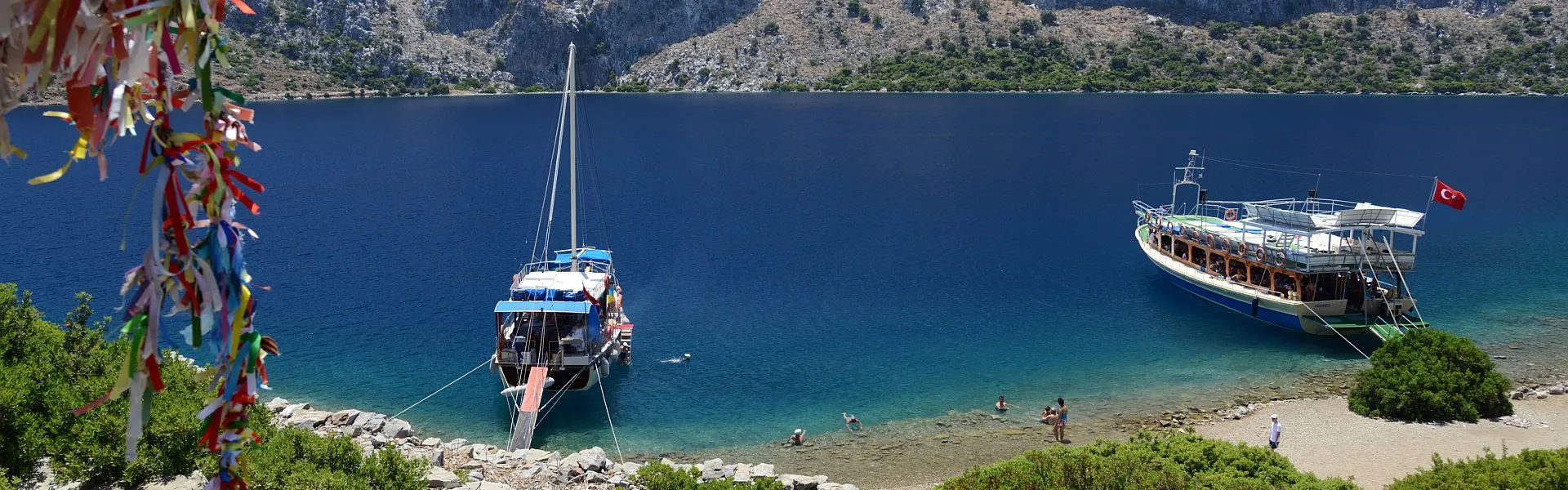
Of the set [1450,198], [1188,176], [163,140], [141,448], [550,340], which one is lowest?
[550,340]

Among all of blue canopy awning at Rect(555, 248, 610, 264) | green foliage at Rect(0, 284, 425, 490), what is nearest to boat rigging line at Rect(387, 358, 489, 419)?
blue canopy awning at Rect(555, 248, 610, 264)

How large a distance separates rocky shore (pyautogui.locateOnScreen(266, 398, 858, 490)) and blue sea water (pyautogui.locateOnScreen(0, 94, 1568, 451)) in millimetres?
3508

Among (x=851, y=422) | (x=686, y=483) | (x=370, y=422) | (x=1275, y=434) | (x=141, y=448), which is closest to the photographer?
(x=141, y=448)

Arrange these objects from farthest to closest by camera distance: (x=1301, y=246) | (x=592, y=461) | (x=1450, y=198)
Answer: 1. (x=1301, y=246)
2. (x=1450, y=198)
3. (x=592, y=461)

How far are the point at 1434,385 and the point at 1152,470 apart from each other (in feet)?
59.3

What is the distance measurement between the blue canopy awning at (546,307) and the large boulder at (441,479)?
12.3 metres

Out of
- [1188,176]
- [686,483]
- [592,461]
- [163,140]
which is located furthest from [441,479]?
[1188,176]

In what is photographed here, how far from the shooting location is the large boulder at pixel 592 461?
32.6 m

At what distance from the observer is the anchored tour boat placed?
50219 millimetres

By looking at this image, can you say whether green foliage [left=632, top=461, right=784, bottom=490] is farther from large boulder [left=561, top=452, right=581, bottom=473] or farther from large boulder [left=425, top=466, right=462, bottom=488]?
large boulder [left=425, top=466, right=462, bottom=488]

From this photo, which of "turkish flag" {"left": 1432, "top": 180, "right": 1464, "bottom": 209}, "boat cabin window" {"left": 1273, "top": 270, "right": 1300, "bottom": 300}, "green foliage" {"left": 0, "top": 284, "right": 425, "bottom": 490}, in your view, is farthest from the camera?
"boat cabin window" {"left": 1273, "top": 270, "right": 1300, "bottom": 300}

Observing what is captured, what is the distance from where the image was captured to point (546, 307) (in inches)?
1645

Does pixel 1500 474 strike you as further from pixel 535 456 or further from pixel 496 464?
pixel 496 464

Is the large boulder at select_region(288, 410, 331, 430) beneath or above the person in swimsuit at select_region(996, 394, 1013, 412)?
above
